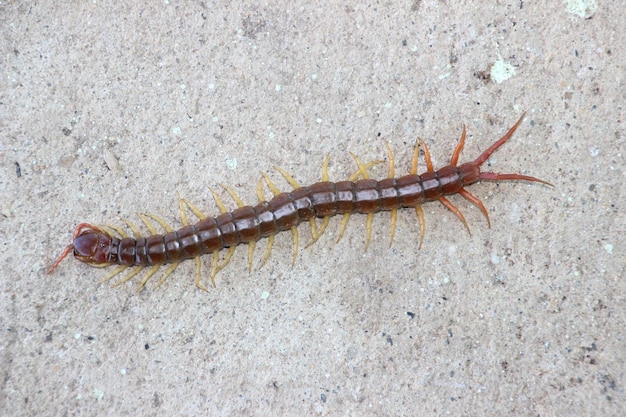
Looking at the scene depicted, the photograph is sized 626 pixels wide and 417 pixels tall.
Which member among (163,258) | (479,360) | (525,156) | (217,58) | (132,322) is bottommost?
(479,360)

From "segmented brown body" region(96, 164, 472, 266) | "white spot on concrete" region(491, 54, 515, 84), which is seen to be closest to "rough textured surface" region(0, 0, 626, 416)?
"white spot on concrete" region(491, 54, 515, 84)

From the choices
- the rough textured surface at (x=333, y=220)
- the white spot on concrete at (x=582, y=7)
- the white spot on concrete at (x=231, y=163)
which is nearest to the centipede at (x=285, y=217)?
the rough textured surface at (x=333, y=220)

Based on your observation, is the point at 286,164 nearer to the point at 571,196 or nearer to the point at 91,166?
the point at 91,166

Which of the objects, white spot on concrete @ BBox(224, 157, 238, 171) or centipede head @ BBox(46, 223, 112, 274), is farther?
white spot on concrete @ BBox(224, 157, 238, 171)

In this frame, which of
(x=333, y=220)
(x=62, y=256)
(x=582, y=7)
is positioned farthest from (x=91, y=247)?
(x=582, y=7)

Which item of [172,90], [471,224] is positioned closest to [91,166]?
[172,90]

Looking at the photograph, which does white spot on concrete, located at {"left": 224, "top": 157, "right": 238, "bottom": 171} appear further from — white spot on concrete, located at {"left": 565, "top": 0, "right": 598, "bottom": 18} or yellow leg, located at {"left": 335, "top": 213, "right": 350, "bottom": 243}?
white spot on concrete, located at {"left": 565, "top": 0, "right": 598, "bottom": 18}

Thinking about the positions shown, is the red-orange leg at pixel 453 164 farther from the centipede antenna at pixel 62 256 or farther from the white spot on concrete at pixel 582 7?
the centipede antenna at pixel 62 256

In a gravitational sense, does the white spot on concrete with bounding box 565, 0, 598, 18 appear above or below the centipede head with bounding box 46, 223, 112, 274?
above
